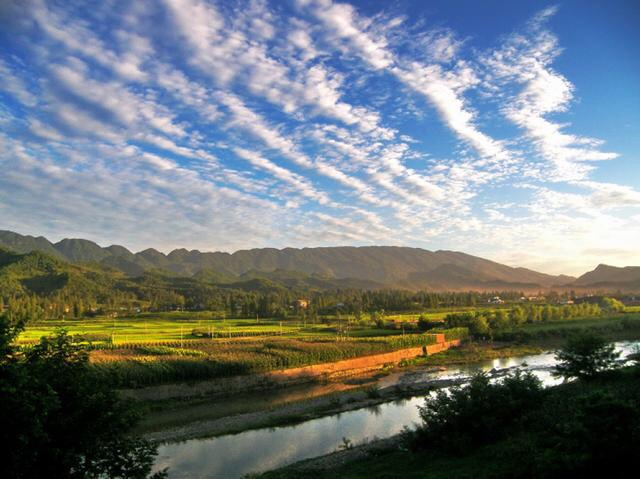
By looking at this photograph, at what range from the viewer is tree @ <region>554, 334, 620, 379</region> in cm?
3266

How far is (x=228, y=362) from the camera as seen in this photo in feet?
183

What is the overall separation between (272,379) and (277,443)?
82.1 feet

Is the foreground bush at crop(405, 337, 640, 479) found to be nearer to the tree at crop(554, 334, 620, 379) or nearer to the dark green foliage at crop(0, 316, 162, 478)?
the tree at crop(554, 334, 620, 379)

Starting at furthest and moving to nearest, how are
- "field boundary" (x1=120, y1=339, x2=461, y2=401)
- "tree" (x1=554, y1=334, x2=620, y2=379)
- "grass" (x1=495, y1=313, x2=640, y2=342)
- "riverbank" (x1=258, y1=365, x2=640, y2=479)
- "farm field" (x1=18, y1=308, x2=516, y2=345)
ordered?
1. "grass" (x1=495, y1=313, x2=640, y2=342)
2. "farm field" (x1=18, y1=308, x2=516, y2=345)
3. "field boundary" (x1=120, y1=339, x2=461, y2=401)
4. "tree" (x1=554, y1=334, x2=620, y2=379)
5. "riverbank" (x1=258, y1=365, x2=640, y2=479)

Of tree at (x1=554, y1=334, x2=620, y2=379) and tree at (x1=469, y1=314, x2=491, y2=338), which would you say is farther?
tree at (x1=469, y1=314, x2=491, y2=338)

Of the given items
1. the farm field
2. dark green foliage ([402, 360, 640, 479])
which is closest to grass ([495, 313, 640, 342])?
the farm field

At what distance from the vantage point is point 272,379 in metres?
57.7

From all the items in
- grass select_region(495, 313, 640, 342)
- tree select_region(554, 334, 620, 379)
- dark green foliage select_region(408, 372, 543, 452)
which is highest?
tree select_region(554, 334, 620, 379)

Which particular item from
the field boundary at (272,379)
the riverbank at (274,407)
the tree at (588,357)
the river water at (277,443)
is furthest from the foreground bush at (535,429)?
the field boundary at (272,379)

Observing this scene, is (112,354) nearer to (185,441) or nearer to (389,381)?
(185,441)

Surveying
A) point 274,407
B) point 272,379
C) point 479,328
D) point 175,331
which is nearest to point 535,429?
point 274,407

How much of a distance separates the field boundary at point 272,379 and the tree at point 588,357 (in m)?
35.1

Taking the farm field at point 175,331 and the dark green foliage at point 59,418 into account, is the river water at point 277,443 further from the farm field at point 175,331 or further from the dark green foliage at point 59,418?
the farm field at point 175,331

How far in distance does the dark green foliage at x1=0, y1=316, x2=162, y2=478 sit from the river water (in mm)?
13549
